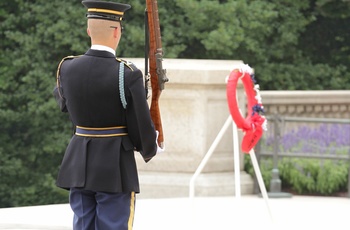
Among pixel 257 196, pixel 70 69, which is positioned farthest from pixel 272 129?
pixel 70 69

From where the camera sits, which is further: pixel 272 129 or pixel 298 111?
pixel 298 111

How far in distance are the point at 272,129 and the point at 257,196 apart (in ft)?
2.89

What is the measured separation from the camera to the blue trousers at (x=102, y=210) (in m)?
6.72

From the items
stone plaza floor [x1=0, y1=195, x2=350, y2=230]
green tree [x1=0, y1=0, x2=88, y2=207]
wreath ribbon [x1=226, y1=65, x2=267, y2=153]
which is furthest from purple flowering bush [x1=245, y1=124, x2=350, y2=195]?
green tree [x1=0, y1=0, x2=88, y2=207]

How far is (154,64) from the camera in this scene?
7375 millimetres

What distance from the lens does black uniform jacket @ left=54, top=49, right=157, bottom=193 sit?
6.76 m

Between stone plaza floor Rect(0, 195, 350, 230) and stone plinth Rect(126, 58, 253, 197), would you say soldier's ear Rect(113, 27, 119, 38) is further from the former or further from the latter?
stone plinth Rect(126, 58, 253, 197)

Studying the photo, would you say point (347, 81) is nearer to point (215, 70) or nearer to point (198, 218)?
point (215, 70)

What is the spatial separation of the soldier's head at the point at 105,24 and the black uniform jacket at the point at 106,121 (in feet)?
0.26

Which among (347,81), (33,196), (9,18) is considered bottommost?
(33,196)

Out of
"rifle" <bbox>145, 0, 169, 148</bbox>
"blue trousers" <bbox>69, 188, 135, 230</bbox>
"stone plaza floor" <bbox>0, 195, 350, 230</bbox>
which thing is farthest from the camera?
"stone plaza floor" <bbox>0, 195, 350, 230</bbox>

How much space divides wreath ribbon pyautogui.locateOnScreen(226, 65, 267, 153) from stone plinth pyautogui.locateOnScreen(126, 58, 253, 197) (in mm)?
2092

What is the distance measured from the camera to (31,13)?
22.4 m

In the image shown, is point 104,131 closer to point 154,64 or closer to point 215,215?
point 154,64
